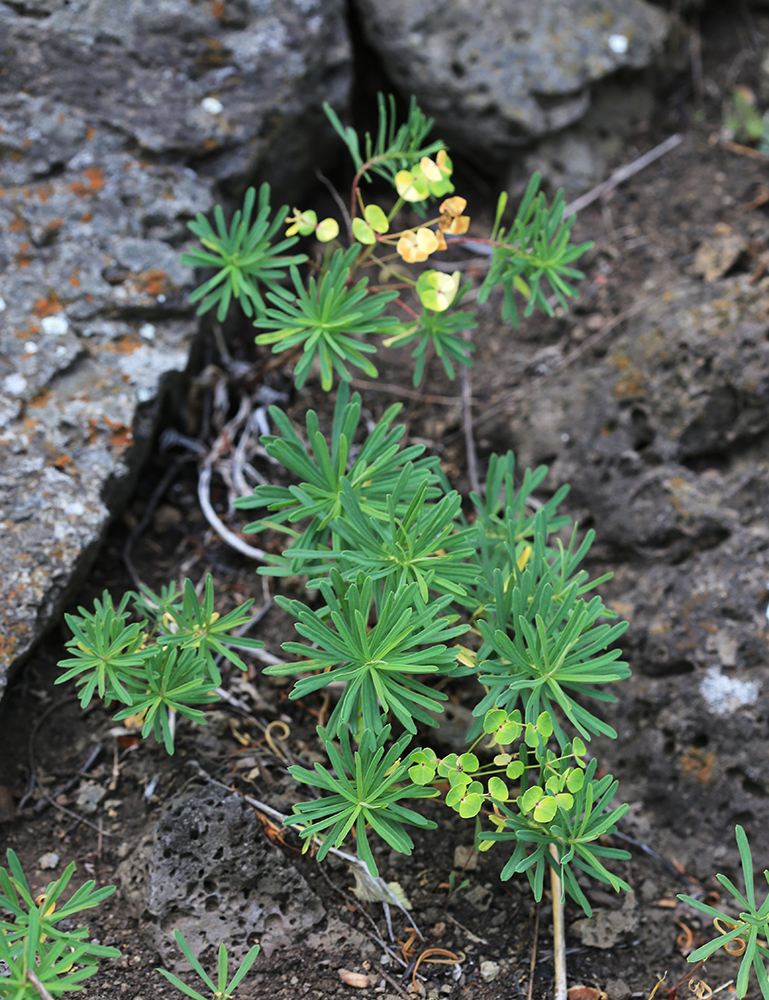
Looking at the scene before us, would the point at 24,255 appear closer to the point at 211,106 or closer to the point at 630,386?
the point at 211,106

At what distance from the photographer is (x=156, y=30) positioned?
235 centimetres

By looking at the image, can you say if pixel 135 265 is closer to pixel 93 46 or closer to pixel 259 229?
pixel 259 229

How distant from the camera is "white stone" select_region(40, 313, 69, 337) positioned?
7.00 ft

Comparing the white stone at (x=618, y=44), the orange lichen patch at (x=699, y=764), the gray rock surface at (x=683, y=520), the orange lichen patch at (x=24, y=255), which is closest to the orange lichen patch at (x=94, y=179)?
the orange lichen patch at (x=24, y=255)

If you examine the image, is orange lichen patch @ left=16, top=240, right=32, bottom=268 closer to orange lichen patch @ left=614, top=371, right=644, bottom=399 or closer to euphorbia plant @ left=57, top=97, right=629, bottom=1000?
euphorbia plant @ left=57, top=97, right=629, bottom=1000

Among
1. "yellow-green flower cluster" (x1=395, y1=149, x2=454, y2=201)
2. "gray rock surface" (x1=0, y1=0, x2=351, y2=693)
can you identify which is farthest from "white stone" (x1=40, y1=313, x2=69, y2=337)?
"yellow-green flower cluster" (x1=395, y1=149, x2=454, y2=201)

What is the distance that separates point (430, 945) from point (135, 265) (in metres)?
1.85

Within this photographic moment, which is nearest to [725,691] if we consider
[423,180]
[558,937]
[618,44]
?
[558,937]

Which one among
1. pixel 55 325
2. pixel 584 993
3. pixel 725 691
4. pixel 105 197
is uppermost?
pixel 105 197

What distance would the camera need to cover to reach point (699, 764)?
1.93 m

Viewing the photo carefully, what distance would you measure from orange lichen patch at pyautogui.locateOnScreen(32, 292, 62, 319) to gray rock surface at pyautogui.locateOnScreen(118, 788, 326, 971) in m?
1.31

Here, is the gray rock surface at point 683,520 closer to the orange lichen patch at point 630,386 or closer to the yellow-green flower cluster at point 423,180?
the orange lichen patch at point 630,386

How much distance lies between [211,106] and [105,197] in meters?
0.43

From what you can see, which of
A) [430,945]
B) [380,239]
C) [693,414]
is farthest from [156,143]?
[430,945]
